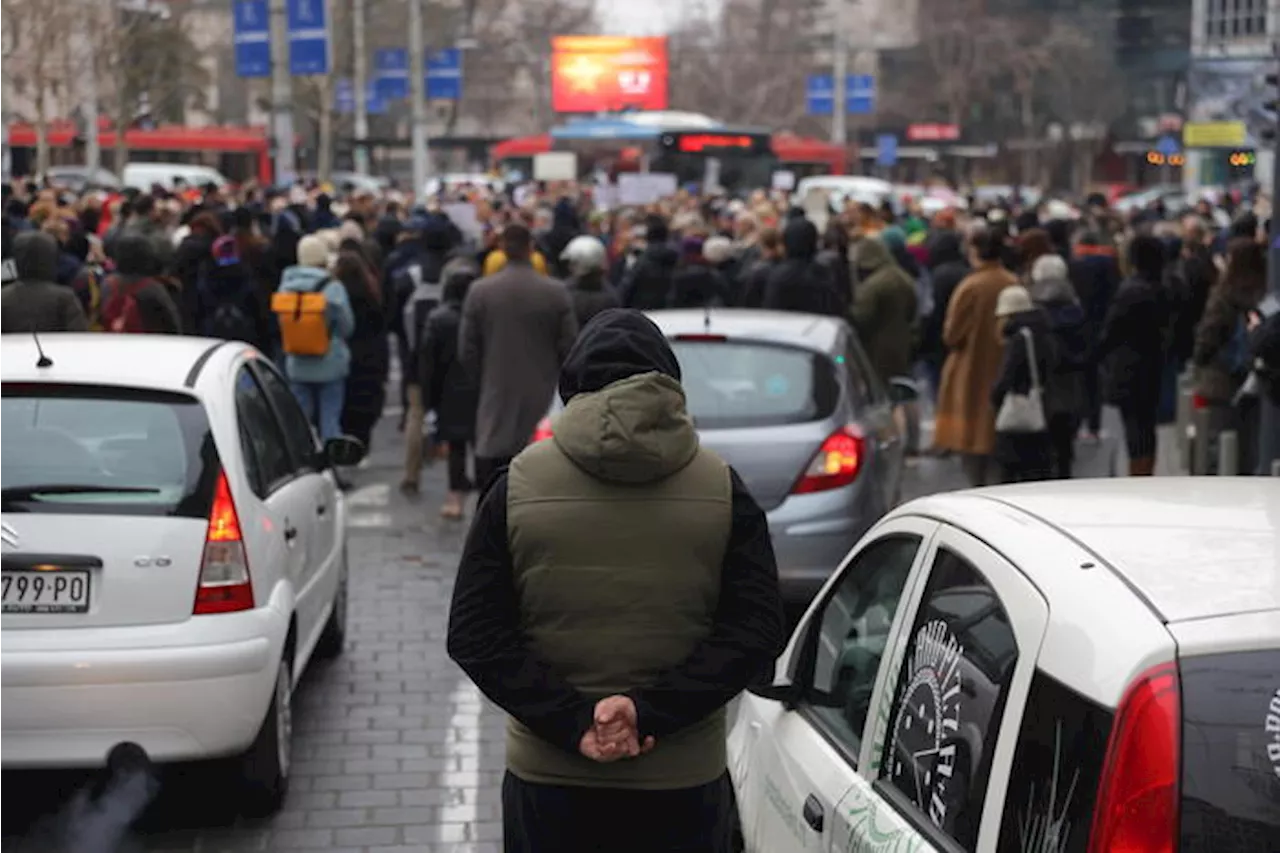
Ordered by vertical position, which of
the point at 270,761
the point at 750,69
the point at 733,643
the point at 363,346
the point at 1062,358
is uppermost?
the point at 750,69

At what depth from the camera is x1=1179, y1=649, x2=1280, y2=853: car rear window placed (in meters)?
2.75

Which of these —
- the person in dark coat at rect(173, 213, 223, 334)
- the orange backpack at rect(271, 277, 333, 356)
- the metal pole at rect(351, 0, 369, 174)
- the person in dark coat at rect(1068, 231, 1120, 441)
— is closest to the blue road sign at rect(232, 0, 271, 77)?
the person in dark coat at rect(173, 213, 223, 334)

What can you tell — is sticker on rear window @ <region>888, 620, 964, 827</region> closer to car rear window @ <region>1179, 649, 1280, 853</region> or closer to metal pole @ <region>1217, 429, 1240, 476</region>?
car rear window @ <region>1179, 649, 1280, 853</region>

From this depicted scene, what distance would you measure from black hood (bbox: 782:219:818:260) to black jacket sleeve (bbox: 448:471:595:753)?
9958mm

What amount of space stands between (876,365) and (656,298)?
1912 millimetres

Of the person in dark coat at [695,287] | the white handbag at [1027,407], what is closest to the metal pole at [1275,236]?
the white handbag at [1027,407]

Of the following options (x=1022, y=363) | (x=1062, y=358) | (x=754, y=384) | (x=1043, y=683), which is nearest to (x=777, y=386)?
(x=754, y=384)

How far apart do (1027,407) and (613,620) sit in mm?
7258

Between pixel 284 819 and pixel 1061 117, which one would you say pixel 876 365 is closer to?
pixel 284 819

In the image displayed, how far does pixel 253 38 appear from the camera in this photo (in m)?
27.5

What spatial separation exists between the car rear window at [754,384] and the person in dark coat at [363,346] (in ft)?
17.3

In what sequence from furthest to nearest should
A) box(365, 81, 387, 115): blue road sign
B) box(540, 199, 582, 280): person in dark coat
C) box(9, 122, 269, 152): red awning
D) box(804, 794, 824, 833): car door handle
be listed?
box(9, 122, 269, 152): red awning < box(365, 81, 387, 115): blue road sign < box(540, 199, 582, 280): person in dark coat < box(804, 794, 824, 833): car door handle

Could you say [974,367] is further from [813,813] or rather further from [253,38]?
[253,38]

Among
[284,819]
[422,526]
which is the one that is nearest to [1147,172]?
[422,526]
